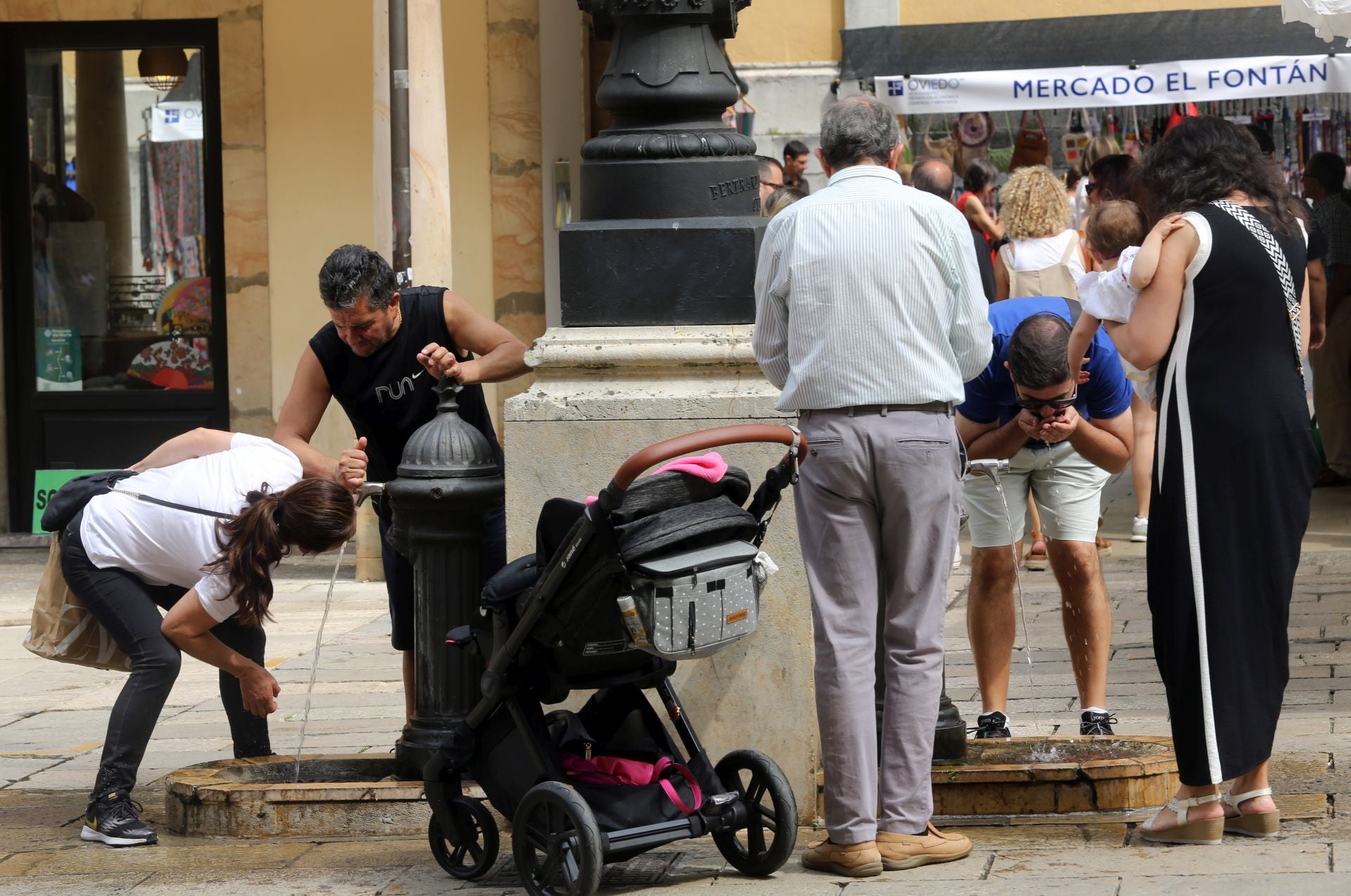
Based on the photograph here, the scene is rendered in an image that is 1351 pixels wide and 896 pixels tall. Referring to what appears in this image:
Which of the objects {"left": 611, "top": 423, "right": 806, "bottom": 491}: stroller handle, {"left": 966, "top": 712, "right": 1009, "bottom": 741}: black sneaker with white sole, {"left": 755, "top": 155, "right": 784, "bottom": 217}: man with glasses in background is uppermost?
{"left": 755, "top": 155, "right": 784, "bottom": 217}: man with glasses in background

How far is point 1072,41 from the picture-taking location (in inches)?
440

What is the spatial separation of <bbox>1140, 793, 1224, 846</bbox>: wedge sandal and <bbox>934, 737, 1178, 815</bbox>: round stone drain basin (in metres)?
0.42

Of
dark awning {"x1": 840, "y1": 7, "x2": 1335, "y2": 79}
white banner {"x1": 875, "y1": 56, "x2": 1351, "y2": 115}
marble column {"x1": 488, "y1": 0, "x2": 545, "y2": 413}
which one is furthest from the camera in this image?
marble column {"x1": 488, "y1": 0, "x2": 545, "y2": 413}

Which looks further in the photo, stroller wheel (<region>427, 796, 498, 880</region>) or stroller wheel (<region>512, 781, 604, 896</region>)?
stroller wheel (<region>427, 796, 498, 880</region>)

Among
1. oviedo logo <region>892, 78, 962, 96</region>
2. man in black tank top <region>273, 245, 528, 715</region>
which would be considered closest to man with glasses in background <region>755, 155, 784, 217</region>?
oviedo logo <region>892, 78, 962, 96</region>

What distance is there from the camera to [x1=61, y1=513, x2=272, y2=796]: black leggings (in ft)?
17.4

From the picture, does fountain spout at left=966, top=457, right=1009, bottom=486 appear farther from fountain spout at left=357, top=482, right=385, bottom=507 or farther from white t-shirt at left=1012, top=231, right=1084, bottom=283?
white t-shirt at left=1012, top=231, right=1084, bottom=283

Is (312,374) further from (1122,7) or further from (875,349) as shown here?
(1122,7)

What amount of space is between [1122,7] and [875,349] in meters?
7.90

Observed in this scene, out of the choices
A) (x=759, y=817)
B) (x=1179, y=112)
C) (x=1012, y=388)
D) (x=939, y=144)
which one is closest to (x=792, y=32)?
(x=939, y=144)

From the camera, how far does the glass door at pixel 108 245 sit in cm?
1145

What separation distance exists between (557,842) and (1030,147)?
809 cm

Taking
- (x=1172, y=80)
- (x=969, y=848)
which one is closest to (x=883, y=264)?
(x=969, y=848)

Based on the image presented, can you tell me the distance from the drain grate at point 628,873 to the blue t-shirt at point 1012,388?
5.59ft
